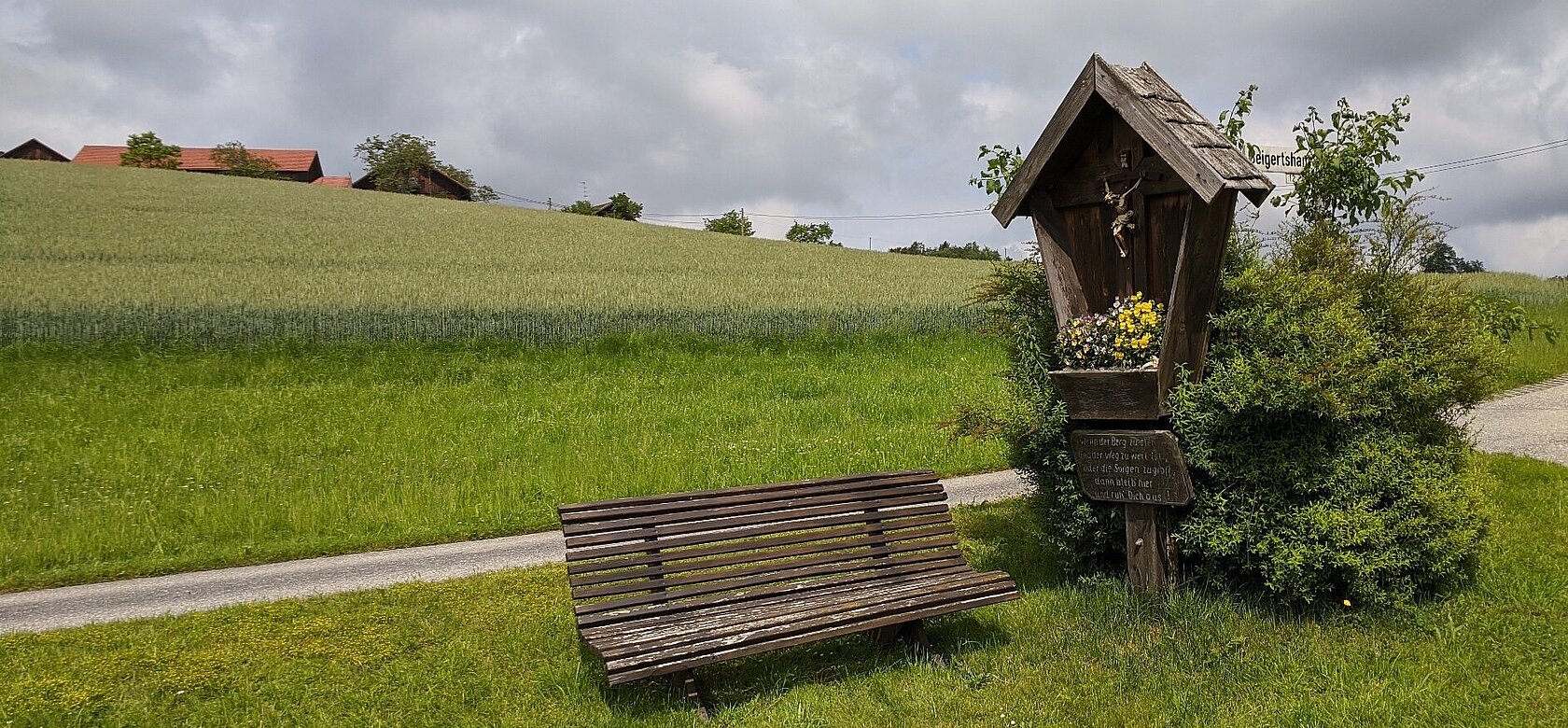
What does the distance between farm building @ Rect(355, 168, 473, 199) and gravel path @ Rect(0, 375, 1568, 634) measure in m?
66.5

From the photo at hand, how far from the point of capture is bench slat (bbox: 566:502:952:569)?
5.12 meters

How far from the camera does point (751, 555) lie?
559cm

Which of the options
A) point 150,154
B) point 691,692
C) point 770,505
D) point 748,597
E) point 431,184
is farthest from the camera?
point 431,184

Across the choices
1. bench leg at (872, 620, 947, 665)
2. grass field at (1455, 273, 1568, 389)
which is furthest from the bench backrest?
grass field at (1455, 273, 1568, 389)

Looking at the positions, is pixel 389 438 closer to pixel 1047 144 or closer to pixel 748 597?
pixel 748 597

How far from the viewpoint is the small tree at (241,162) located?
65.6m

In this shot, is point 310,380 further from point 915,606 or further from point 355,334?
point 915,606

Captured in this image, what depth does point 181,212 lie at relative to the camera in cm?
3209

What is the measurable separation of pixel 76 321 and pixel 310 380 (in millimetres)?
4352

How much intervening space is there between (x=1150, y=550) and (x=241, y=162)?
73658 millimetres

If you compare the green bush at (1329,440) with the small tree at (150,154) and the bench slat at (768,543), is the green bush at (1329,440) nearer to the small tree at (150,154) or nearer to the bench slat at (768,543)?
the bench slat at (768,543)

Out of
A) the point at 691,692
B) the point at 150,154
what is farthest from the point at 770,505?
the point at 150,154

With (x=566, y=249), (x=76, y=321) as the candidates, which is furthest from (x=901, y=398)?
(x=566, y=249)

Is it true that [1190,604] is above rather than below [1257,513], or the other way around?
below
